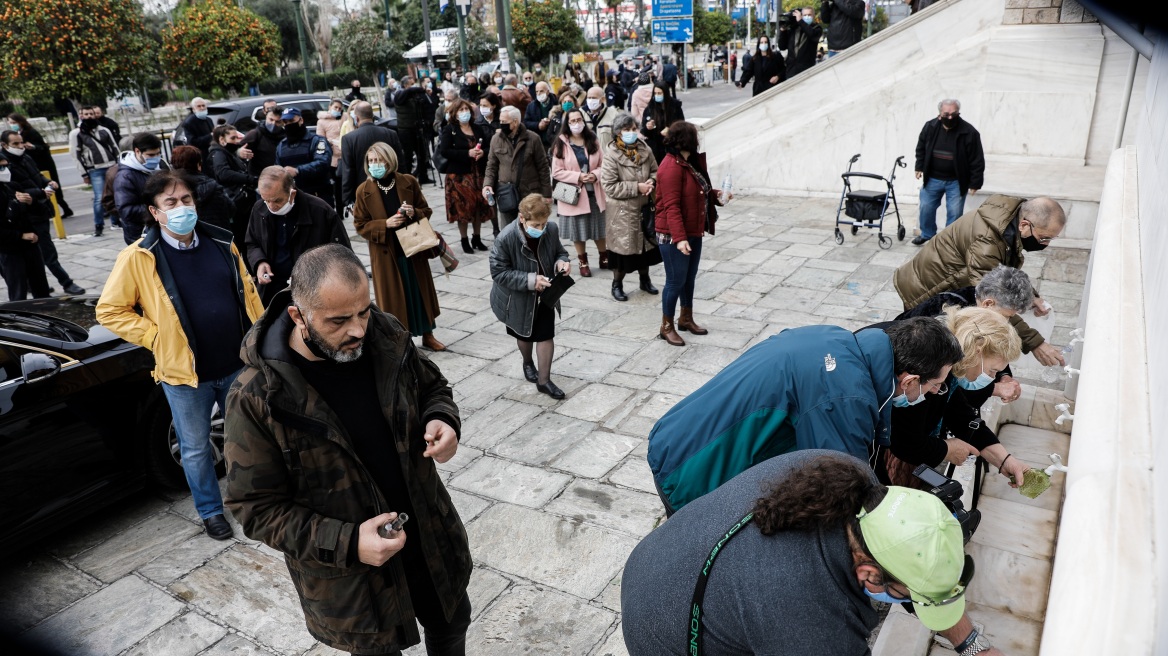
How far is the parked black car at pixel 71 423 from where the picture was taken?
3998 millimetres

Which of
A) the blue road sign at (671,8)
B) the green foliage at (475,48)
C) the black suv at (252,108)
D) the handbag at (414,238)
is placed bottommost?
the handbag at (414,238)

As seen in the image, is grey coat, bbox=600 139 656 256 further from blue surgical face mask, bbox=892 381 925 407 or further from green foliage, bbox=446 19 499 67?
green foliage, bbox=446 19 499 67

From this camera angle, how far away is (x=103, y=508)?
4.49 metres

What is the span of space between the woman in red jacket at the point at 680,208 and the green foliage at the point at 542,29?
30697 mm

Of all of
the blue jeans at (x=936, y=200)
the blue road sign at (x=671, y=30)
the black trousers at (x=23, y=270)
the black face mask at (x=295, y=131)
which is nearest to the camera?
the black trousers at (x=23, y=270)

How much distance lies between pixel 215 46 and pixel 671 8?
14757 millimetres

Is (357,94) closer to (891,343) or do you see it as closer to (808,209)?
(808,209)

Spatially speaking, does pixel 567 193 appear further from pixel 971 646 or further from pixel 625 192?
pixel 971 646

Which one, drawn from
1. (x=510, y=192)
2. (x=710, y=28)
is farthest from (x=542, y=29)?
(x=510, y=192)

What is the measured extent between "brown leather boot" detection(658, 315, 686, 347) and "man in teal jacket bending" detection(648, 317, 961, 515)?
3778 mm

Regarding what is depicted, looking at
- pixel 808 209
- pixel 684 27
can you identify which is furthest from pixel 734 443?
pixel 684 27

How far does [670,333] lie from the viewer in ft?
22.0

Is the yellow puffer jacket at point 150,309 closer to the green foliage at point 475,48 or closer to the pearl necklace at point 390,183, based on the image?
the pearl necklace at point 390,183

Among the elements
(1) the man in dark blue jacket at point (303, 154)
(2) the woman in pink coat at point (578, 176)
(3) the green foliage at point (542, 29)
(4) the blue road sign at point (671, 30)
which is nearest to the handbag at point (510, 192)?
(2) the woman in pink coat at point (578, 176)
